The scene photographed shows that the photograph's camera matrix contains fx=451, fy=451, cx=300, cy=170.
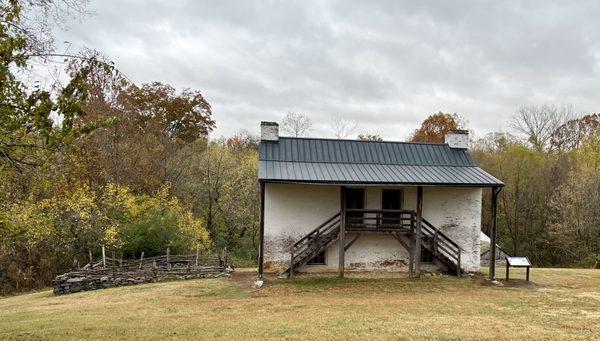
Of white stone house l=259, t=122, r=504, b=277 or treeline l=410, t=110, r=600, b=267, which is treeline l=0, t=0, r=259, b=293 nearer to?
white stone house l=259, t=122, r=504, b=277

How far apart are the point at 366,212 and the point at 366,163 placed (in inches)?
107

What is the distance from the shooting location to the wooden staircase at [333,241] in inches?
731

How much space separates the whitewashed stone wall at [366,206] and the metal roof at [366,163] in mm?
941

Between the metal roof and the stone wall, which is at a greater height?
the metal roof

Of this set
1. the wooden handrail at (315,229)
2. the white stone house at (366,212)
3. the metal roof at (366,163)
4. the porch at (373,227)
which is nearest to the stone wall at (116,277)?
the white stone house at (366,212)

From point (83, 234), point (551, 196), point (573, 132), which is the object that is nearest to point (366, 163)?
point (83, 234)

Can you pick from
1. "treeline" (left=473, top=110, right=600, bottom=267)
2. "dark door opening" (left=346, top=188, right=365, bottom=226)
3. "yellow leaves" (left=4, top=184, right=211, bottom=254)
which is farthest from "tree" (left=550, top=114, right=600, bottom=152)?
"yellow leaves" (left=4, top=184, right=211, bottom=254)

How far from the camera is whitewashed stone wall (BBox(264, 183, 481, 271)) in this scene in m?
19.2

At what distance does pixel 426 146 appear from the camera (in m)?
21.7

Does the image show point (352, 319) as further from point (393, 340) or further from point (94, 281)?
point (94, 281)

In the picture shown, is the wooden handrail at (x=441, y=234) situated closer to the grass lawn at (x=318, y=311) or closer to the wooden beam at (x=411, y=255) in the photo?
the wooden beam at (x=411, y=255)

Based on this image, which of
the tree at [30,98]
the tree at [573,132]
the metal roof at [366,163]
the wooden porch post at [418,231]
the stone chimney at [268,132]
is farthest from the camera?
the tree at [573,132]

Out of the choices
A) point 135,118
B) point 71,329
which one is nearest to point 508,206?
point 135,118

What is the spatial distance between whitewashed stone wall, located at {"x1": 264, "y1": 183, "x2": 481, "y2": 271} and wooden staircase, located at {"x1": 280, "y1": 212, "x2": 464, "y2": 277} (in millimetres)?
424
